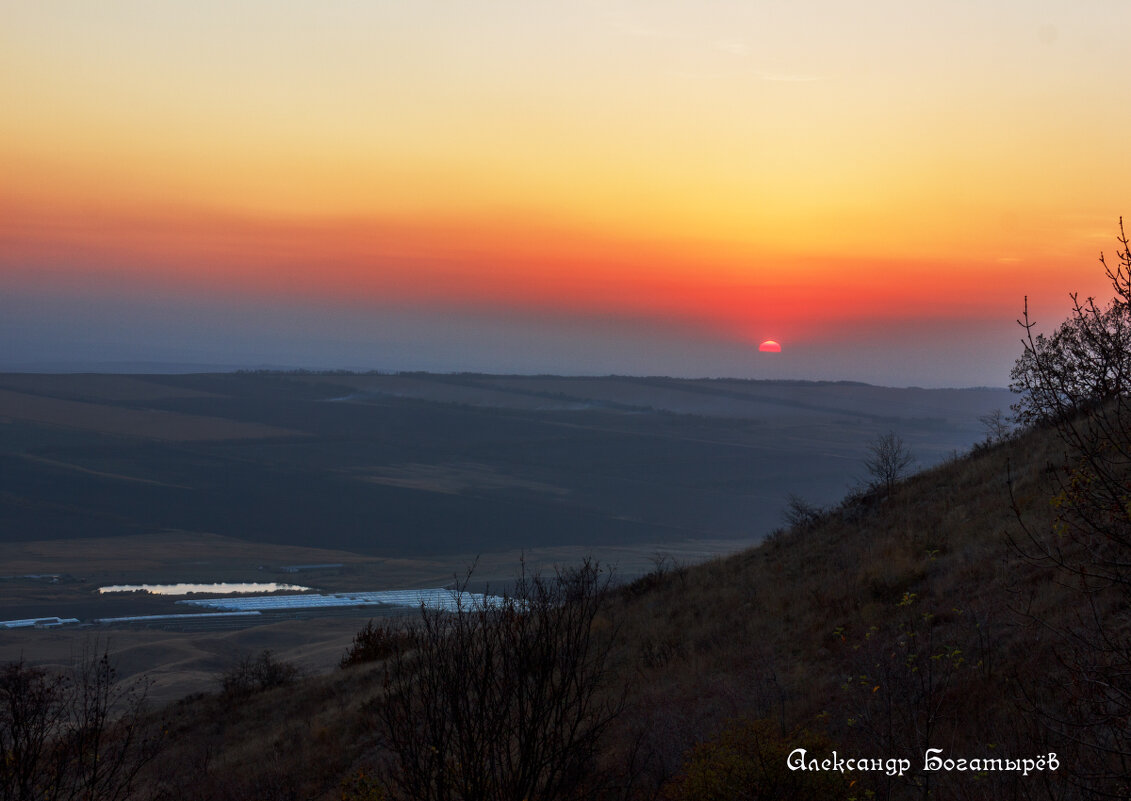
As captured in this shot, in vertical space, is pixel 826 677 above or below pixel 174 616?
above

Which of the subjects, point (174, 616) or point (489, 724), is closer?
point (489, 724)

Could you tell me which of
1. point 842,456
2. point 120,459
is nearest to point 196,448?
point 120,459

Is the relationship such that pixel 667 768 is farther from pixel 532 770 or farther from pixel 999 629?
pixel 999 629

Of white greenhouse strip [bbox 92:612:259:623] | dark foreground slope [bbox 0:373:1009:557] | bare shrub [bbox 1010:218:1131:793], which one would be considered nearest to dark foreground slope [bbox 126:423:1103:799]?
bare shrub [bbox 1010:218:1131:793]

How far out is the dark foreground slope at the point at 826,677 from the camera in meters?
6.86

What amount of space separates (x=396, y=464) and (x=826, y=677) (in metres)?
138

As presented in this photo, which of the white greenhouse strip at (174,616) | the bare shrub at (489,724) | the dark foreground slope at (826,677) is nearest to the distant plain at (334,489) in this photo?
the white greenhouse strip at (174,616)

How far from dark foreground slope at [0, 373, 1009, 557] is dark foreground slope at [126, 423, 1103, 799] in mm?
63189

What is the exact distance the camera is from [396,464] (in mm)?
144375

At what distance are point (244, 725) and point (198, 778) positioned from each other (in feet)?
21.7

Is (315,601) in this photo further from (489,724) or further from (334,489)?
(489,724)

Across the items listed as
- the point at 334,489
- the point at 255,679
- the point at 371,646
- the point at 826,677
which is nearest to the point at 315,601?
the point at 255,679

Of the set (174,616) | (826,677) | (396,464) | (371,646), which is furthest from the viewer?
(396,464)

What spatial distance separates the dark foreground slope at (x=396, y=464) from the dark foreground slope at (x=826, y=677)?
207 ft
